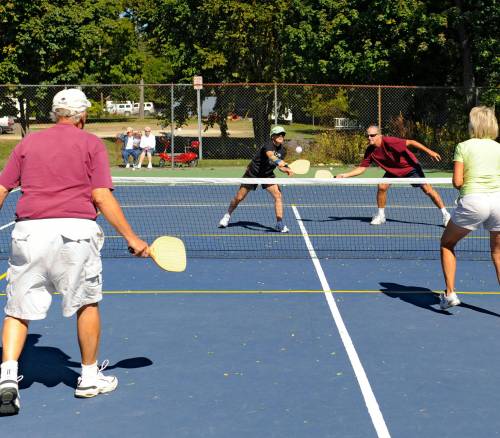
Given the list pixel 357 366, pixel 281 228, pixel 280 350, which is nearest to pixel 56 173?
pixel 280 350

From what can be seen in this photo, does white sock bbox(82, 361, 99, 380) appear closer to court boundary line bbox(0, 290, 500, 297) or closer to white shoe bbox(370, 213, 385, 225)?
court boundary line bbox(0, 290, 500, 297)

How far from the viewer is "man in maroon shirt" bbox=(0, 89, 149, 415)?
5.43 metres

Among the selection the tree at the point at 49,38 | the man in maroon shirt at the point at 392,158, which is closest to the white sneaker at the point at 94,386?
the man in maroon shirt at the point at 392,158

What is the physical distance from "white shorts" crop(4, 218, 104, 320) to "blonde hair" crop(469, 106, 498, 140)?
12.5ft

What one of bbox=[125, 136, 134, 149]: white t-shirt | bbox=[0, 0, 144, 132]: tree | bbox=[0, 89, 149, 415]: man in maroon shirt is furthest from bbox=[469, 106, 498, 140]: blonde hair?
bbox=[0, 0, 144, 132]: tree

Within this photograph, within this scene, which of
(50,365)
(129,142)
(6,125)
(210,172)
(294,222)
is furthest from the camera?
(6,125)

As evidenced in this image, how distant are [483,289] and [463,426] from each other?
4317mm

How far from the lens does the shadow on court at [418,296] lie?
848 cm

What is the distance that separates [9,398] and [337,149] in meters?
22.2

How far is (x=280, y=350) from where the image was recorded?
7.00 meters

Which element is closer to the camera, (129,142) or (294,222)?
(294,222)

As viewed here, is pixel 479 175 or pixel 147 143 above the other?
pixel 479 175

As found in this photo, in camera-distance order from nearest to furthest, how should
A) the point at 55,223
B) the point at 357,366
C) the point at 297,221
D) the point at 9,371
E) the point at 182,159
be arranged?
the point at 55,223, the point at 9,371, the point at 357,366, the point at 297,221, the point at 182,159

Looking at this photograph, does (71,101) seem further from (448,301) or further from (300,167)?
(300,167)
